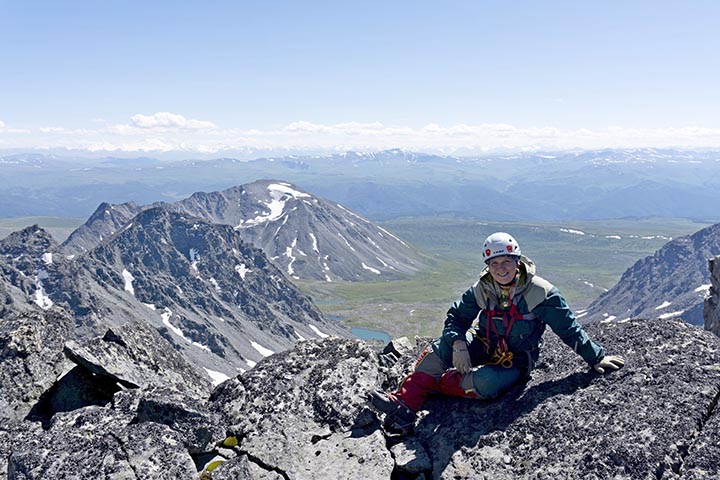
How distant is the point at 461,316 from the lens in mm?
12117

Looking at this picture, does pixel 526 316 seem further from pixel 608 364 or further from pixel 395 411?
pixel 395 411

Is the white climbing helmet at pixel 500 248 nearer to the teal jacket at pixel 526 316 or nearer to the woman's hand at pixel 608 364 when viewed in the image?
the teal jacket at pixel 526 316

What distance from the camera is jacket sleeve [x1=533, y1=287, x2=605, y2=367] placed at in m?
11.0

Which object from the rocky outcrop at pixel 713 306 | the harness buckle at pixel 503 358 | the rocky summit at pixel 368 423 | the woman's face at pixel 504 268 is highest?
the woman's face at pixel 504 268

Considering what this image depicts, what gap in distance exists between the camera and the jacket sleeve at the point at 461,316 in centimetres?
1188

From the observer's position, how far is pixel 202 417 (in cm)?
1133

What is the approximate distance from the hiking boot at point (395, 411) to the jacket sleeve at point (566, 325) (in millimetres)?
3597

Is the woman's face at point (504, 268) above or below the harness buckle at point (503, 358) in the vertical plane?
above

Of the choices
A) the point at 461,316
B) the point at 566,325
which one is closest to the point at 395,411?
the point at 461,316

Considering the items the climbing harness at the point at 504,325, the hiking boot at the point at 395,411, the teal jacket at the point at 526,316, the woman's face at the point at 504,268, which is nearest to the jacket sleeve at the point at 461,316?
the teal jacket at the point at 526,316

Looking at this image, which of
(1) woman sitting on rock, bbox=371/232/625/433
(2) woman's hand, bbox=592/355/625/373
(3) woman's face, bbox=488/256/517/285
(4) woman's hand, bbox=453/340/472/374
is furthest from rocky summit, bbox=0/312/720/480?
(3) woman's face, bbox=488/256/517/285

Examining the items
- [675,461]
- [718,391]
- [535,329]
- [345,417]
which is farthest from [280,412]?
[718,391]

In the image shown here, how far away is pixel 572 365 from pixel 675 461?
330 cm

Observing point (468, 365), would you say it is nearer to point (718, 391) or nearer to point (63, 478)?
point (718, 391)
